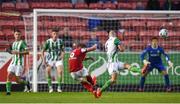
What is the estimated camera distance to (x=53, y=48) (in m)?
18.4

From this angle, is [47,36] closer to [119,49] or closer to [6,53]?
[6,53]

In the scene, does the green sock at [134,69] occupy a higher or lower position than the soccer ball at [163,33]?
lower

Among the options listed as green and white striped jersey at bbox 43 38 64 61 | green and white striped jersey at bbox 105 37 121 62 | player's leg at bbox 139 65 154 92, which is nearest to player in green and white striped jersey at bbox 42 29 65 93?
green and white striped jersey at bbox 43 38 64 61

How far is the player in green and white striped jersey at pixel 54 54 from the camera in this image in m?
18.2

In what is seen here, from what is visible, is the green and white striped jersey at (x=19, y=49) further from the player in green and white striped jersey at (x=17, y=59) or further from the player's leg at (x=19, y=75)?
the player's leg at (x=19, y=75)

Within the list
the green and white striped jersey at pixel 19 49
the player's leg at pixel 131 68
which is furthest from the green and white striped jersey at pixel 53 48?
the player's leg at pixel 131 68

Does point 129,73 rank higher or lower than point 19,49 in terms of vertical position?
lower

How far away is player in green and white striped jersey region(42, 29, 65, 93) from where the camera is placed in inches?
717

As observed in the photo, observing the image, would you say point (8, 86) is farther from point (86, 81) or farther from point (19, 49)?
point (86, 81)

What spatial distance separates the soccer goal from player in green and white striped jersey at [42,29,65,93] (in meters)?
0.59

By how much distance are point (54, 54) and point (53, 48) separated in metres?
0.17

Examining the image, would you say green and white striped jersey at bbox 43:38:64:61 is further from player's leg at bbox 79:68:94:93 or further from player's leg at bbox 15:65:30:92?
player's leg at bbox 79:68:94:93

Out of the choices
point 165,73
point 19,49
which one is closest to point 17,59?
point 19,49

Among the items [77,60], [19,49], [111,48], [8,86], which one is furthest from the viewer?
[19,49]
